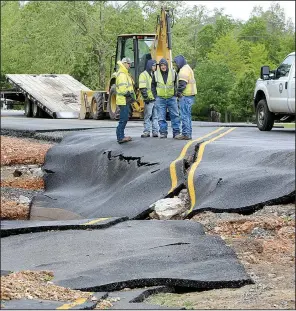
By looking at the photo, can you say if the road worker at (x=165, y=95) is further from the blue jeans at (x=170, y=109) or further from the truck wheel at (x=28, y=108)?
the truck wheel at (x=28, y=108)

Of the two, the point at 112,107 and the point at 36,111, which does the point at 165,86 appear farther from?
the point at 36,111

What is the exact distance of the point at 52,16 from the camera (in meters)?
64.7

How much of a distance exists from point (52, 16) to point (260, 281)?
55287 millimetres

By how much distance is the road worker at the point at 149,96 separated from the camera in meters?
22.3

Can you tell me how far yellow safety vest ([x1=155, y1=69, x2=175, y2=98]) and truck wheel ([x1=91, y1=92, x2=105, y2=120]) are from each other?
15.9m

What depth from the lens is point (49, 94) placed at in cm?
4303

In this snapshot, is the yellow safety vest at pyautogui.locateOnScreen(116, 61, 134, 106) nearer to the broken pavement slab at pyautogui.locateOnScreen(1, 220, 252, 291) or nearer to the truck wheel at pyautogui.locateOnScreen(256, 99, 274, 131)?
the truck wheel at pyautogui.locateOnScreen(256, 99, 274, 131)

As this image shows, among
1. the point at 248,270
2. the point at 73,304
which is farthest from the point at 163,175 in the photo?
the point at 73,304

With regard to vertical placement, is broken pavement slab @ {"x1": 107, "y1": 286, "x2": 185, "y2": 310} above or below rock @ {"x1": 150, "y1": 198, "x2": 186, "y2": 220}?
below

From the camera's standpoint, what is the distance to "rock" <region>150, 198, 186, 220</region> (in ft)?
55.1

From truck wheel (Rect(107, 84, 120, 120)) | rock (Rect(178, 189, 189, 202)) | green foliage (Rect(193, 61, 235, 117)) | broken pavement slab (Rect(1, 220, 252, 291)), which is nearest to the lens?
broken pavement slab (Rect(1, 220, 252, 291))

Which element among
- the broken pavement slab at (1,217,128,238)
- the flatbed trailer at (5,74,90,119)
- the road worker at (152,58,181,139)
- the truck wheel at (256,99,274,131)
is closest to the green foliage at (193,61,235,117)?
the flatbed trailer at (5,74,90,119)

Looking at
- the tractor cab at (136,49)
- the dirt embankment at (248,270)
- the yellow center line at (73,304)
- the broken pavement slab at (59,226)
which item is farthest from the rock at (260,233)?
the tractor cab at (136,49)

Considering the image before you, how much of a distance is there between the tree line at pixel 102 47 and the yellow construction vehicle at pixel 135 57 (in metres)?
20.0
